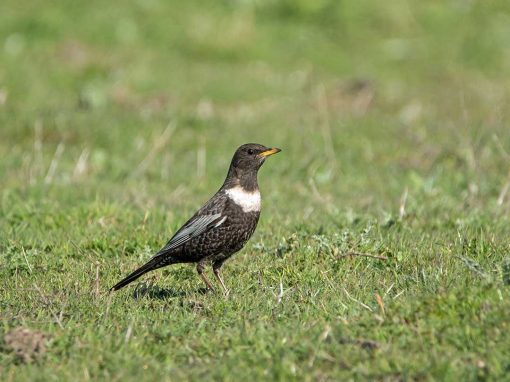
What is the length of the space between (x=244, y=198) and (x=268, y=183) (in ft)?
13.2

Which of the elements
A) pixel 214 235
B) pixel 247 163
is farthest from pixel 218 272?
pixel 247 163

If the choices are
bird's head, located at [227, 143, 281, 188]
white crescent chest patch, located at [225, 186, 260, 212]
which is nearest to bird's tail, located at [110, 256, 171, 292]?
white crescent chest patch, located at [225, 186, 260, 212]

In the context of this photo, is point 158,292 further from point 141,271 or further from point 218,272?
point 218,272

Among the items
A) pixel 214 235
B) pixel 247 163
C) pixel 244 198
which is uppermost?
pixel 247 163

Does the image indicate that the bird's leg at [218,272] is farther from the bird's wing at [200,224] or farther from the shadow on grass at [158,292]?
the bird's wing at [200,224]

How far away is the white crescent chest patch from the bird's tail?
0.69 meters

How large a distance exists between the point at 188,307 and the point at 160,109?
7605 mm

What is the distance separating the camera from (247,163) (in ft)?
24.8

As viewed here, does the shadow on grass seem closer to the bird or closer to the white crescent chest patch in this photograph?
the bird

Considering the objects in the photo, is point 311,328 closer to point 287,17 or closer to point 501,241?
point 501,241

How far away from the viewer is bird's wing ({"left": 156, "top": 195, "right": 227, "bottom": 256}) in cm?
709

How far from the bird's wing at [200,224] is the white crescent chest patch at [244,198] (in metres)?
0.10

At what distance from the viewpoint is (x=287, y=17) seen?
1789 centimetres

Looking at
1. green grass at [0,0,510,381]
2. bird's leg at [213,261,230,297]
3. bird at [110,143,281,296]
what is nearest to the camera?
green grass at [0,0,510,381]
